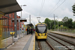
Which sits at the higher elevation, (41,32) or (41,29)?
(41,29)

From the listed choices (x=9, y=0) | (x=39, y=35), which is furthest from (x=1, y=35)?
(x=39, y=35)

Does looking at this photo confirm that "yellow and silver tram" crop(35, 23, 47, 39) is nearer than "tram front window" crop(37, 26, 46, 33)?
Yes

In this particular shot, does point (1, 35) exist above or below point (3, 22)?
below

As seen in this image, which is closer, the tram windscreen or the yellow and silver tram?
the yellow and silver tram

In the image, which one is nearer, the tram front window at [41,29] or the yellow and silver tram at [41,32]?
the yellow and silver tram at [41,32]

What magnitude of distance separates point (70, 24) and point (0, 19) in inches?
3820

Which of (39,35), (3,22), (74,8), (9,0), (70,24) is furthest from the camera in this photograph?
(70,24)

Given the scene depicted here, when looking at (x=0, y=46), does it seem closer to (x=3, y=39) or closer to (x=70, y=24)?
(x=3, y=39)

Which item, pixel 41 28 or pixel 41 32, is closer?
pixel 41 32

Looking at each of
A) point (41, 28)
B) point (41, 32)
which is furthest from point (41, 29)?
point (41, 32)

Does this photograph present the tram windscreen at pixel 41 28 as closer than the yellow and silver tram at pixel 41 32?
No

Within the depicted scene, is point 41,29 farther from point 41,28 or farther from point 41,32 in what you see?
point 41,32

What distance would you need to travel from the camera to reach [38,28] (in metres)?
16.5

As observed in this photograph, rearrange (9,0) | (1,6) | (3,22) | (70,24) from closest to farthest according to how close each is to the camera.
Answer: (9,0), (1,6), (3,22), (70,24)
